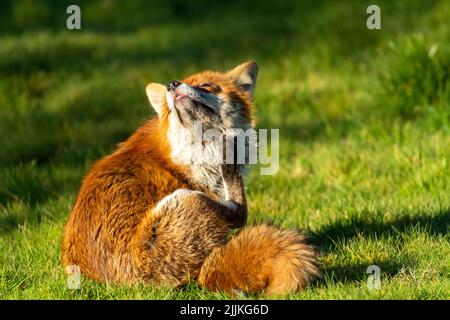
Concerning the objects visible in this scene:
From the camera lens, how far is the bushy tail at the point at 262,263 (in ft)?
14.6

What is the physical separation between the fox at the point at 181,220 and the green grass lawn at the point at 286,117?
15 centimetres

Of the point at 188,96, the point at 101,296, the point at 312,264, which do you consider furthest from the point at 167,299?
the point at 188,96

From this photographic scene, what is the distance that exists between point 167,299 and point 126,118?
522cm

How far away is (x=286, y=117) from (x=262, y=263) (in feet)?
16.4

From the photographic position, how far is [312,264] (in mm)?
4488

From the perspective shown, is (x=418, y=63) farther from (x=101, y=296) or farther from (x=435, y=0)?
(x=101, y=296)

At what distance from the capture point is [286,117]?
9414 mm

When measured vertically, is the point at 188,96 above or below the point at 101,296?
above
